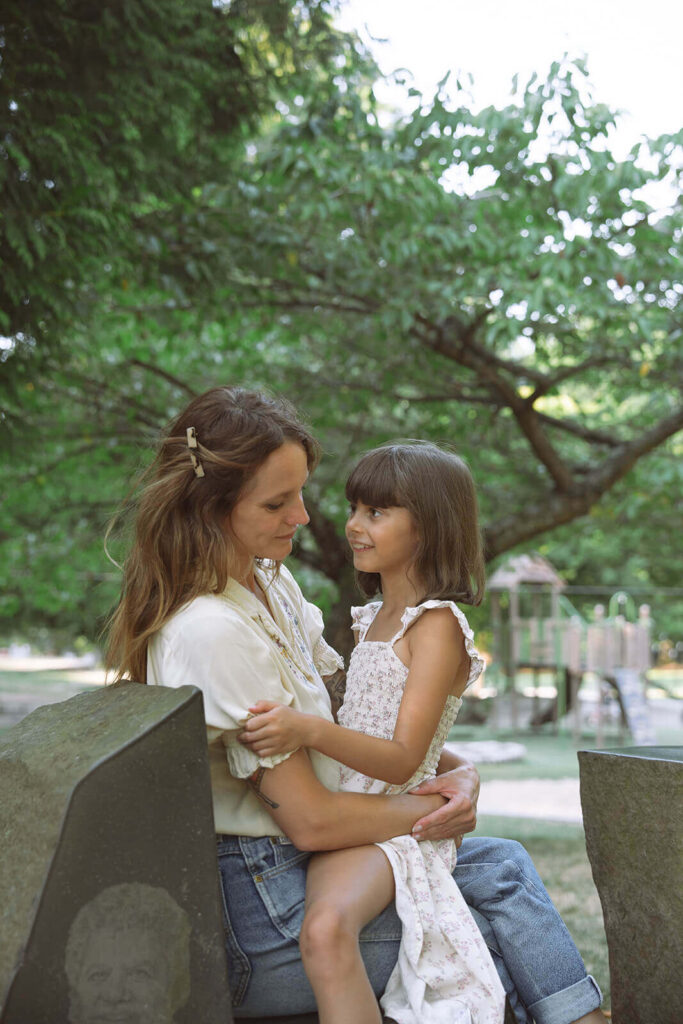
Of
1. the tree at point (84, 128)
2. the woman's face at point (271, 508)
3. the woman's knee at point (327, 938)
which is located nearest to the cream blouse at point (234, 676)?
the woman's face at point (271, 508)

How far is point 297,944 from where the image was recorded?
6.67 ft

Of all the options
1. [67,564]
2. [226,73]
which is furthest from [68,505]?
[226,73]

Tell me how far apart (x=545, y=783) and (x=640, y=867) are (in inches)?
333

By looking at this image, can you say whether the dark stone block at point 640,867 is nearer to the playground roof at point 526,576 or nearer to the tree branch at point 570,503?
the tree branch at point 570,503

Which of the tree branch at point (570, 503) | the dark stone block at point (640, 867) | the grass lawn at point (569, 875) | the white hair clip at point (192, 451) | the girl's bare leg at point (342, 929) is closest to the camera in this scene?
the girl's bare leg at point (342, 929)

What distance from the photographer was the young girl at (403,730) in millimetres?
1943

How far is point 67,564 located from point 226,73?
542cm

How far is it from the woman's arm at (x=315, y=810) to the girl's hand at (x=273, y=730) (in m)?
0.06

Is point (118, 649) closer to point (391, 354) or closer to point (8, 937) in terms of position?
point (8, 937)

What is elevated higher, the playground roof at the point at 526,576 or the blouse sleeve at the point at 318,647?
the playground roof at the point at 526,576

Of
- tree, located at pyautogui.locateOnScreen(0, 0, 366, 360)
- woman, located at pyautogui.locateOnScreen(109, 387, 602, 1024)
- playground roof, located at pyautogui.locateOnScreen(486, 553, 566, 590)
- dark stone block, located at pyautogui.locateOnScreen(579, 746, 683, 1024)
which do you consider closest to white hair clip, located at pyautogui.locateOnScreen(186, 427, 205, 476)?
woman, located at pyautogui.locateOnScreen(109, 387, 602, 1024)

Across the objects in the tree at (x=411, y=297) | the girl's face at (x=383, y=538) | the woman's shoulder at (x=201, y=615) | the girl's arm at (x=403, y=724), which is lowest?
the girl's arm at (x=403, y=724)

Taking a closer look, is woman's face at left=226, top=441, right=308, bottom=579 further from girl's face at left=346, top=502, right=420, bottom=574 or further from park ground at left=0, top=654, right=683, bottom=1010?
park ground at left=0, top=654, right=683, bottom=1010

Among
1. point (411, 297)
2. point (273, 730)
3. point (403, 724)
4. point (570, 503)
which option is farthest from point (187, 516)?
point (570, 503)
